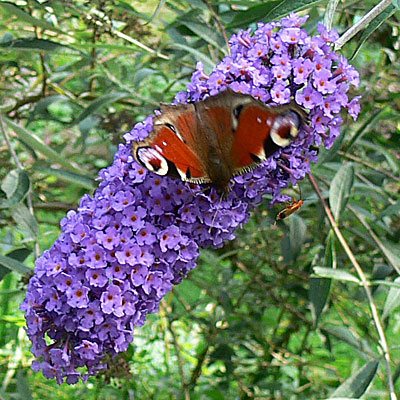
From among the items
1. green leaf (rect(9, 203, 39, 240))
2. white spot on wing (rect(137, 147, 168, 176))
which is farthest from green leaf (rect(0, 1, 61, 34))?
white spot on wing (rect(137, 147, 168, 176))

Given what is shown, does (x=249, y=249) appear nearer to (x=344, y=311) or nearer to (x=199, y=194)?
(x=344, y=311)

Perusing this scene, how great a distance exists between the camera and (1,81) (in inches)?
80.5

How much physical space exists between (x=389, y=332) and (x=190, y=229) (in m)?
1.78

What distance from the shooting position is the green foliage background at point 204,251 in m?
1.58

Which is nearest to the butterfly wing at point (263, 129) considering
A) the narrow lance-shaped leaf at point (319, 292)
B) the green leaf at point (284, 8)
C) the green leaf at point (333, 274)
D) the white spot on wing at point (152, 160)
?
the white spot on wing at point (152, 160)

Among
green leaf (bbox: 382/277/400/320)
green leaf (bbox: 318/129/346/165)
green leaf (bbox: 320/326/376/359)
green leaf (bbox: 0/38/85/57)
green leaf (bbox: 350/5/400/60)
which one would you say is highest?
green leaf (bbox: 0/38/85/57)

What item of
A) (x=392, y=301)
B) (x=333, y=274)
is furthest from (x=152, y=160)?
(x=392, y=301)

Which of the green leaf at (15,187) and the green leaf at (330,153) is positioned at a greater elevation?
the green leaf at (330,153)

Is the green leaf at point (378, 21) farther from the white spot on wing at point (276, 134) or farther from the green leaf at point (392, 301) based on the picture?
the green leaf at point (392, 301)

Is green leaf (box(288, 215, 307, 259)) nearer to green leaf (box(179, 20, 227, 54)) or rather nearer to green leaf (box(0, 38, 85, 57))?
green leaf (box(179, 20, 227, 54))

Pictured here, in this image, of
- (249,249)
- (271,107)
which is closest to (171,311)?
(249,249)

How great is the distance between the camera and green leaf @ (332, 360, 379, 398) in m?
1.32

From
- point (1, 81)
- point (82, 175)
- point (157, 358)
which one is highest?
point (1, 81)

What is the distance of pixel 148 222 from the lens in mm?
1095
